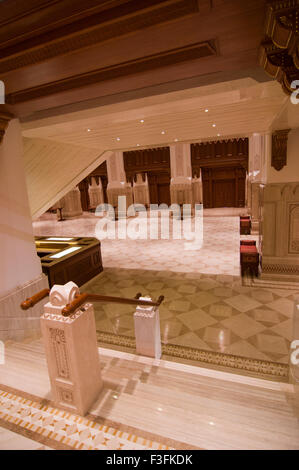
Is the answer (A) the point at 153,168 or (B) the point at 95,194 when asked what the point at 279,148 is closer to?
(A) the point at 153,168

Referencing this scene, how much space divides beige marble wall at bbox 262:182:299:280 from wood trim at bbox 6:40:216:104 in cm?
423

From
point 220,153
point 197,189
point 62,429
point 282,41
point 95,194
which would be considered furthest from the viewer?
point 95,194

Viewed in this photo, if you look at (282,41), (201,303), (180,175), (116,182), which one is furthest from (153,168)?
(282,41)

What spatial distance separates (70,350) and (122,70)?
2527mm

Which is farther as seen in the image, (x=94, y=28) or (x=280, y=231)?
(x=280, y=231)

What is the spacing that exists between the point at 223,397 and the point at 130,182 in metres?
16.6

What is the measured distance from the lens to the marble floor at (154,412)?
5.83 ft

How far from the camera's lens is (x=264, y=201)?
5977 mm

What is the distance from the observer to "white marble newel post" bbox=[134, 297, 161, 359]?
3.43 m

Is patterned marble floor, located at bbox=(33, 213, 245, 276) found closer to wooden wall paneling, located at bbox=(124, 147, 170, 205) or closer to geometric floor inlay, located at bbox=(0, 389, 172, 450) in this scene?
geometric floor inlay, located at bbox=(0, 389, 172, 450)

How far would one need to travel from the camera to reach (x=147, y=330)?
344cm

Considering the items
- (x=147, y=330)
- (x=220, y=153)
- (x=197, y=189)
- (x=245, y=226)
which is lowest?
(x=147, y=330)

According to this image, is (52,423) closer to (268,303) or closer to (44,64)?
(44,64)

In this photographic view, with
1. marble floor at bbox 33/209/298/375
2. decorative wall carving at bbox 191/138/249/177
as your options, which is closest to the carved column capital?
marble floor at bbox 33/209/298/375
